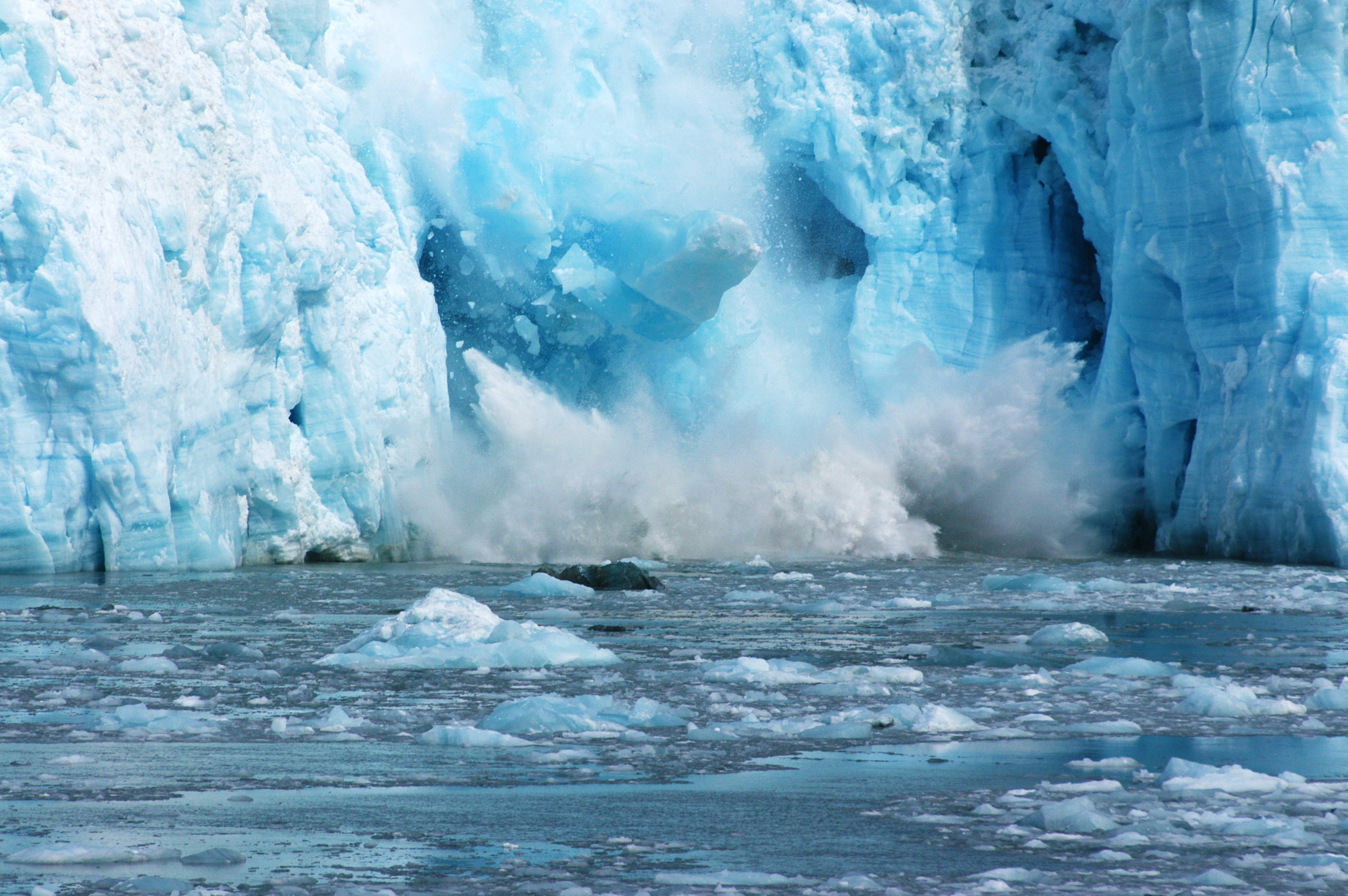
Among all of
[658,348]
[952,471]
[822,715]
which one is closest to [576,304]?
[658,348]

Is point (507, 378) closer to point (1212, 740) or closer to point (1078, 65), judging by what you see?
point (1078, 65)

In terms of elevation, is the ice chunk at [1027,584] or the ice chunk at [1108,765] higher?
the ice chunk at [1108,765]

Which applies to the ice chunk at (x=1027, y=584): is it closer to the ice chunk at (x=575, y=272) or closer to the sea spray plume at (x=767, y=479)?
the sea spray plume at (x=767, y=479)

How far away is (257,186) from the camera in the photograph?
1261 cm

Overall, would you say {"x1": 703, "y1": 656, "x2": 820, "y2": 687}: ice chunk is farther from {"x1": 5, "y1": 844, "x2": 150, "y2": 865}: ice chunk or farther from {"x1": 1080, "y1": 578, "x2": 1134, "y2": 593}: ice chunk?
{"x1": 1080, "y1": 578, "x2": 1134, "y2": 593}: ice chunk

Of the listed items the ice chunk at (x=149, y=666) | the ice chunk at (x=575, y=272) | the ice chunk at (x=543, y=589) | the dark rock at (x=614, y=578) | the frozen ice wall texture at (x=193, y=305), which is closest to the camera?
Result: the ice chunk at (x=149, y=666)

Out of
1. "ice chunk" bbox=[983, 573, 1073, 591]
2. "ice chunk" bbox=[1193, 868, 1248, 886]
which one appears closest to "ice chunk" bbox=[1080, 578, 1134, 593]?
→ "ice chunk" bbox=[983, 573, 1073, 591]

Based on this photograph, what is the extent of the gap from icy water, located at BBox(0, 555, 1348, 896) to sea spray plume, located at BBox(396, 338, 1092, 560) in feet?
25.0

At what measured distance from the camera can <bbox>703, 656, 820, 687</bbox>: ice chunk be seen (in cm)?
514

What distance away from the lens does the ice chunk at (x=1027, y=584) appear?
9.84 metres

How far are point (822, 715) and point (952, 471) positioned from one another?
41.4ft

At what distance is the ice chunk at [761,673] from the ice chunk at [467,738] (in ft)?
4.60

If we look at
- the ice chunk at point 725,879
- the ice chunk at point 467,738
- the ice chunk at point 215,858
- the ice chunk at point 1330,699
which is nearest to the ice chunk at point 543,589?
the ice chunk at point 467,738

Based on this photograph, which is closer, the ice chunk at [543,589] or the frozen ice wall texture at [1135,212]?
the ice chunk at [543,589]
